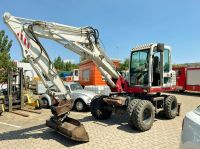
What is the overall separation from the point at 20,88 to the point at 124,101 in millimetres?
6959

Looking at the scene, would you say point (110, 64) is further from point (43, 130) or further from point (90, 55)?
point (43, 130)

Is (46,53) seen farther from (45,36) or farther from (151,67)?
(151,67)

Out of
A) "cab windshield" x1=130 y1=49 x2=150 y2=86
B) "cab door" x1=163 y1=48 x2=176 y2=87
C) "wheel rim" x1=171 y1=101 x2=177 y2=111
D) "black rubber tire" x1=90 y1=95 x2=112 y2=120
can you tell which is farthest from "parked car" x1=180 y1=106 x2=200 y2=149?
"wheel rim" x1=171 y1=101 x2=177 y2=111

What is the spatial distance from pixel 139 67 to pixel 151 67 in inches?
24.3

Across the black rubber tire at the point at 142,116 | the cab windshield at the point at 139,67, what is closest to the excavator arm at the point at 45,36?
the cab windshield at the point at 139,67

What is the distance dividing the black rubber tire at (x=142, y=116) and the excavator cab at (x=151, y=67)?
3.20 ft

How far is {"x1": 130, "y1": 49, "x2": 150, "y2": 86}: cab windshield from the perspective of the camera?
9992 millimetres

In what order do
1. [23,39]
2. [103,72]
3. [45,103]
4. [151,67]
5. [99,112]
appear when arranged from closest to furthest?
1. [23,39]
2. [151,67]
3. [103,72]
4. [99,112]
5. [45,103]

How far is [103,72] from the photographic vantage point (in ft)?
33.3

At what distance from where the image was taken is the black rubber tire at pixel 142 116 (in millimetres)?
8523

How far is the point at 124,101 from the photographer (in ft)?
31.0

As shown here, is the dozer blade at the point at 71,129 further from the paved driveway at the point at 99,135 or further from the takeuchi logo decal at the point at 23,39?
the takeuchi logo decal at the point at 23,39

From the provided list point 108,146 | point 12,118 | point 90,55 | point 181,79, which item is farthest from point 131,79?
point 181,79

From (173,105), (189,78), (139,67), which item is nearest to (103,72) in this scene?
(139,67)
